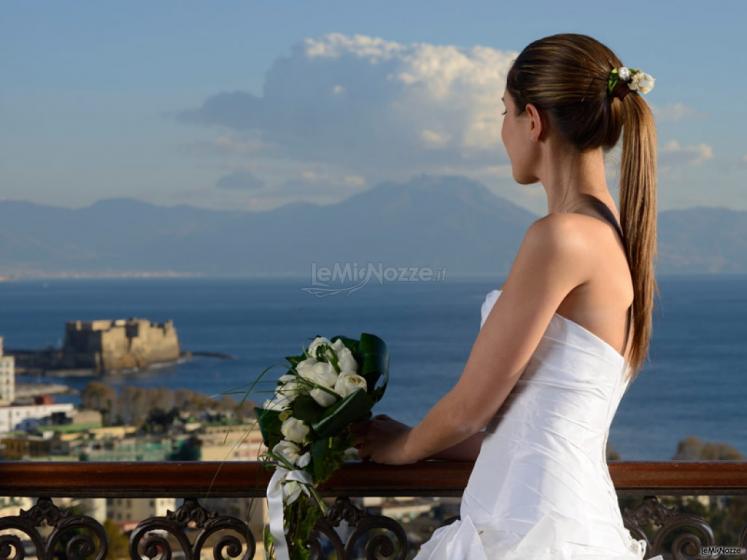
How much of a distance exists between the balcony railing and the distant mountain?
159 feet

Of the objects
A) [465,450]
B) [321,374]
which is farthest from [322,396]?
[465,450]

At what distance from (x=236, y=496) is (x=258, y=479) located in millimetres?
63

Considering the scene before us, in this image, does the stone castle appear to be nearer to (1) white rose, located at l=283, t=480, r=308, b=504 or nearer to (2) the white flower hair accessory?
(1) white rose, located at l=283, t=480, r=308, b=504

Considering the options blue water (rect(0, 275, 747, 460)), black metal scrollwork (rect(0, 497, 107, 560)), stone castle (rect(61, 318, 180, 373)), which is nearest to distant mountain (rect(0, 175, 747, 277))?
blue water (rect(0, 275, 747, 460))

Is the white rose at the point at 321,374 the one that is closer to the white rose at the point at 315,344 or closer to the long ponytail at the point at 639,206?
the white rose at the point at 315,344

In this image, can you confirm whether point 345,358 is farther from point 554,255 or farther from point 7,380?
point 7,380

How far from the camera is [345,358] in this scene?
1.73 metres

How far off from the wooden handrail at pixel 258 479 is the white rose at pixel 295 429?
205 millimetres

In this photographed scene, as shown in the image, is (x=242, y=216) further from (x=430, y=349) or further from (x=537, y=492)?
(x=537, y=492)

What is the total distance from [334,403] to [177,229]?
2363 inches

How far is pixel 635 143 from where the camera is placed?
1.60 meters

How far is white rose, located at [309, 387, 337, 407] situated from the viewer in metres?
1.70

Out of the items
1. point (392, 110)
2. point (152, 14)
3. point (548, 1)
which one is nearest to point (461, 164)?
point (392, 110)

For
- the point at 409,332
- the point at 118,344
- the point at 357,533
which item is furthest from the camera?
the point at 409,332
